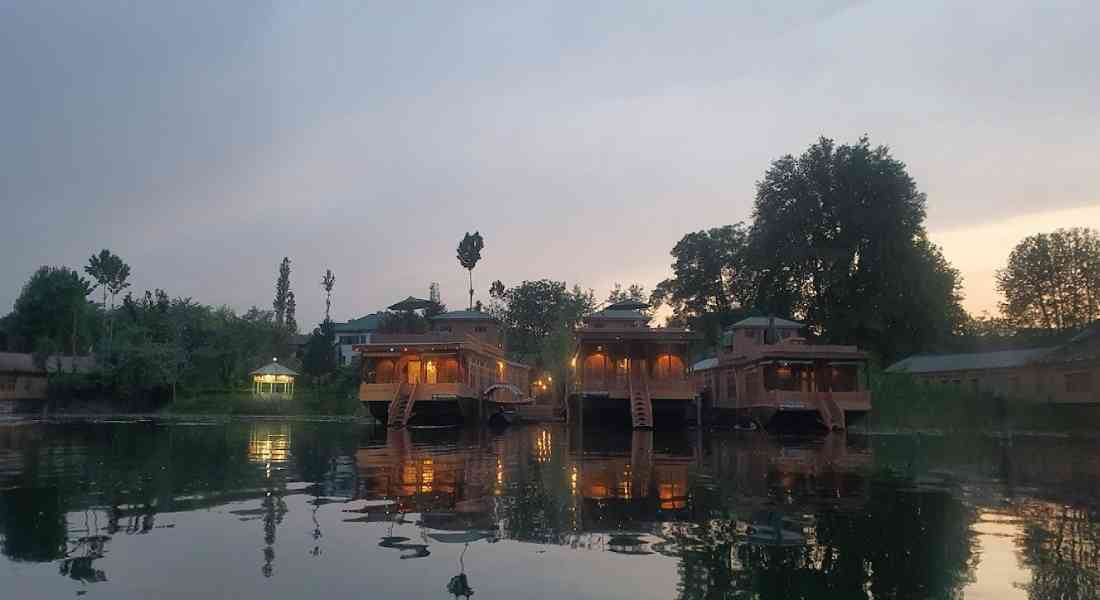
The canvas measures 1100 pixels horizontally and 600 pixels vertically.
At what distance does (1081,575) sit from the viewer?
7.15 meters

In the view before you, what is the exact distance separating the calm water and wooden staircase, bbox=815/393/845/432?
18.1 m

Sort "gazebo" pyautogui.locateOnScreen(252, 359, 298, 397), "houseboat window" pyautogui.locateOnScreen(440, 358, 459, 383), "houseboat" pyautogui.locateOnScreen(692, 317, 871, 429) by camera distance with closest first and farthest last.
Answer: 1. "houseboat" pyautogui.locateOnScreen(692, 317, 871, 429)
2. "houseboat window" pyautogui.locateOnScreen(440, 358, 459, 383)
3. "gazebo" pyautogui.locateOnScreen(252, 359, 298, 397)

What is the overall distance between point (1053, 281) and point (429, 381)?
197 feet

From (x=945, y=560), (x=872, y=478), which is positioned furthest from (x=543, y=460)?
(x=945, y=560)

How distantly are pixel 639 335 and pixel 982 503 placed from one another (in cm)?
2821

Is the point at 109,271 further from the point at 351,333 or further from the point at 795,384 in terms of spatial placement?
the point at 795,384

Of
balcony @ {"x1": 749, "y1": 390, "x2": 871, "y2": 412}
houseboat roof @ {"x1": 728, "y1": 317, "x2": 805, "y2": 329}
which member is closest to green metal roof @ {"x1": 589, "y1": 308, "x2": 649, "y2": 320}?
houseboat roof @ {"x1": 728, "y1": 317, "x2": 805, "y2": 329}

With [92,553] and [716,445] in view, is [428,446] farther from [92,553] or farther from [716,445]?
[92,553]

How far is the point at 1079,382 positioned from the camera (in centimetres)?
4466

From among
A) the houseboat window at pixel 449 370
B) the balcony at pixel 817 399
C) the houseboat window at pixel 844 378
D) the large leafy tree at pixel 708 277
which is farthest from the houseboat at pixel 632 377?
the large leafy tree at pixel 708 277

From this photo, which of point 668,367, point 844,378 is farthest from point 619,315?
point 844,378

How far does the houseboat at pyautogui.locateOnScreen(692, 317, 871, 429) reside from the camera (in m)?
36.7

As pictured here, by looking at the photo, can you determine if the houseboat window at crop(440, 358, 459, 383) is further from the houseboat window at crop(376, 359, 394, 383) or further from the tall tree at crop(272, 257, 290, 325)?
the tall tree at crop(272, 257, 290, 325)

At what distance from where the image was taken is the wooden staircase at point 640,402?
119 ft
